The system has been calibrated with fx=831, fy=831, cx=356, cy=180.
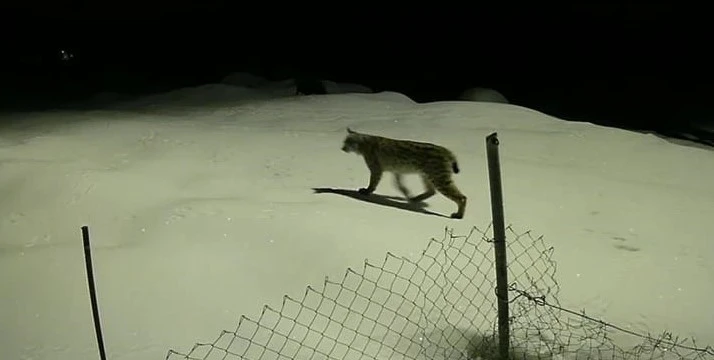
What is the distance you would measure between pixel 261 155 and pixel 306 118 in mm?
1689

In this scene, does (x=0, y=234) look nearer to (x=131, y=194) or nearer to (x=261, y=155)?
(x=131, y=194)

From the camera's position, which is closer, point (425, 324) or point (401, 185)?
point (425, 324)

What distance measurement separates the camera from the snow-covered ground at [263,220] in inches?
145

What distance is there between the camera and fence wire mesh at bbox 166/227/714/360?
11.3ft

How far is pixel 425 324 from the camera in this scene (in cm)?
369

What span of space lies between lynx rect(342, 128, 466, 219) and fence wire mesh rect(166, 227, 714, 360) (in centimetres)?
78

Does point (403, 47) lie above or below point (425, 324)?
above

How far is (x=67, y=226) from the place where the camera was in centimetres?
445

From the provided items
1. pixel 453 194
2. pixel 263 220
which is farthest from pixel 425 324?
pixel 453 194

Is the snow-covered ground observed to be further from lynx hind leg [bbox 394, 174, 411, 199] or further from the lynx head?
the lynx head

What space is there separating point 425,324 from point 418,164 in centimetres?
143

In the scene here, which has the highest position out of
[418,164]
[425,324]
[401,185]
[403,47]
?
[403,47]

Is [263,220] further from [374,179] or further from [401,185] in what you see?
[401,185]

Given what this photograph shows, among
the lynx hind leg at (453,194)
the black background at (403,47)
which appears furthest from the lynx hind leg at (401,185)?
the black background at (403,47)
